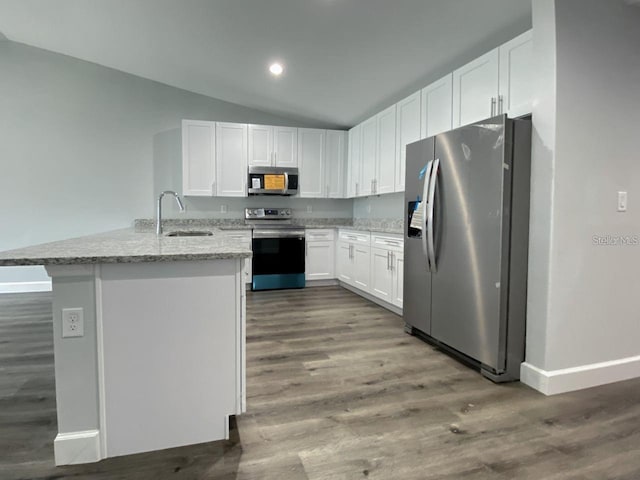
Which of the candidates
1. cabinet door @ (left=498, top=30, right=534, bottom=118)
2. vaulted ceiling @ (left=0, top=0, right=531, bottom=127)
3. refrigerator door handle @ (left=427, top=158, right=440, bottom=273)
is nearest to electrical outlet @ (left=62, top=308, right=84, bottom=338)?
refrigerator door handle @ (left=427, top=158, right=440, bottom=273)

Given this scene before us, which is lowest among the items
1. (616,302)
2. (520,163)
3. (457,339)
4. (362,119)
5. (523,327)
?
(457,339)

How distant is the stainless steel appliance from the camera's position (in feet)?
16.5

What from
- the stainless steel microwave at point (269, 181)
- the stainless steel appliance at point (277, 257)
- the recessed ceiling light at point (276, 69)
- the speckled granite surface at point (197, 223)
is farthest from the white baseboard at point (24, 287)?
the recessed ceiling light at point (276, 69)

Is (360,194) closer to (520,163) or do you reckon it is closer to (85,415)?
(520,163)

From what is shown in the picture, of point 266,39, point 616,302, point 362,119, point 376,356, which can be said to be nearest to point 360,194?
→ point 362,119

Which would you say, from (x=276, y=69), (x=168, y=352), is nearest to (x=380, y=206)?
(x=276, y=69)

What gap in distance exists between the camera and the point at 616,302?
239 centimetres

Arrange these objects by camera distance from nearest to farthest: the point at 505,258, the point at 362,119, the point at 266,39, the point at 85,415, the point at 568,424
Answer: the point at 85,415, the point at 568,424, the point at 505,258, the point at 266,39, the point at 362,119

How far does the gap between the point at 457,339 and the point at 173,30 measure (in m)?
3.76

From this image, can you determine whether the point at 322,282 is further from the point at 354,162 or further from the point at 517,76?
the point at 517,76

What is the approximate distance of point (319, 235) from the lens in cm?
533

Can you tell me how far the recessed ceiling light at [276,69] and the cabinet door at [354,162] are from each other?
1.48 meters

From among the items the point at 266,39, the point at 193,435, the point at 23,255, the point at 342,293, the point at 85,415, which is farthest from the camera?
the point at 342,293

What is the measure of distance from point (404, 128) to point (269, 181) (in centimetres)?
206
